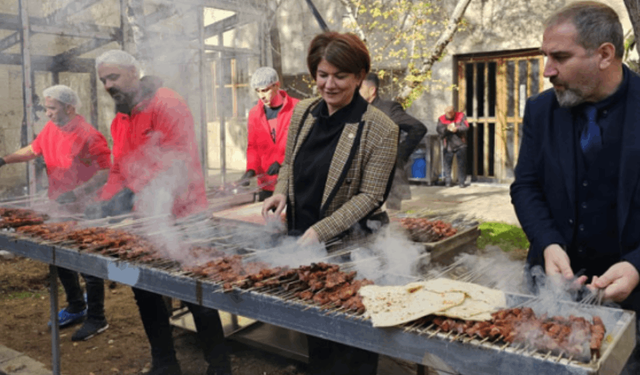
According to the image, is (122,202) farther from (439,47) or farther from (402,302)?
(439,47)

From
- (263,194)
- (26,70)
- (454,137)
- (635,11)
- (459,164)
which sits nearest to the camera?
(635,11)

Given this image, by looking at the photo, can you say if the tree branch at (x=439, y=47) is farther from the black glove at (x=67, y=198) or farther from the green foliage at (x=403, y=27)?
the black glove at (x=67, y=198)

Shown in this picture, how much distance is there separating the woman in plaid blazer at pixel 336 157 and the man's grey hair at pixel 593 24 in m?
1.14

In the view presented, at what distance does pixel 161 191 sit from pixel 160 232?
97 centimetres

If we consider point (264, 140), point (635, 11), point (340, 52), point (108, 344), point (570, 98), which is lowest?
A: point (108, 344)

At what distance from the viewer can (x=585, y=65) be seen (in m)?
2.29

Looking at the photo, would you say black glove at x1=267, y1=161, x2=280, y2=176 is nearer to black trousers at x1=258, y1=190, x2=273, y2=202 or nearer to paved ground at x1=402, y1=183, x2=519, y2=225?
black trousers at x1=258, y1=190, x2=273, y2=202

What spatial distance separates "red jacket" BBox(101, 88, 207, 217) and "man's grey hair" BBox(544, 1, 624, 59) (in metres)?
2.91

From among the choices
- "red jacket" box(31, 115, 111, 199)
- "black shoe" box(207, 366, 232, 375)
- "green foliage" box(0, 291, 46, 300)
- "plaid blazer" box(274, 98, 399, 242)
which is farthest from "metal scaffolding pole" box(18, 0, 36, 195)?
"plaid blazer" box(274, 98, 399, 242)

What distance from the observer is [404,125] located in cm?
576

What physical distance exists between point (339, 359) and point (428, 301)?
89 cm

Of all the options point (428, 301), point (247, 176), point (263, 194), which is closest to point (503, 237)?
point (263, 194)

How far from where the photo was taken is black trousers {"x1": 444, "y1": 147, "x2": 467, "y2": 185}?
42.5 feet

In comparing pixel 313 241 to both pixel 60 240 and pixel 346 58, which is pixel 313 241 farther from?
pixel 60 240
